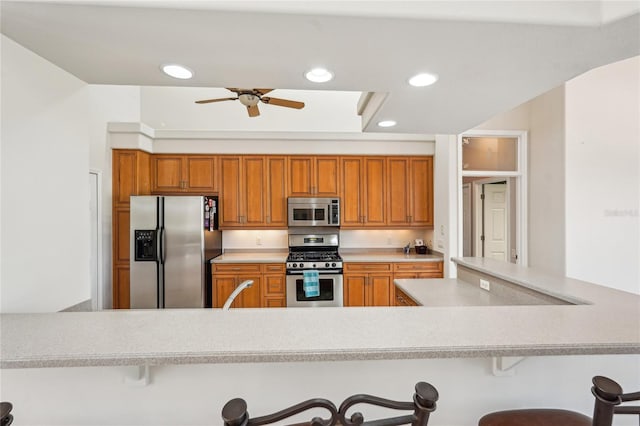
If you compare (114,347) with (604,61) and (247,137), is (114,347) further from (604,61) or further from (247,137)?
(247,137)

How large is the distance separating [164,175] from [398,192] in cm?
318

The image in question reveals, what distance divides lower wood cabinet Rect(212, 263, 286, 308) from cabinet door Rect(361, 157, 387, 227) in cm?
138

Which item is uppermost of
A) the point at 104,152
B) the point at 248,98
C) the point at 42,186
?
the point at 248,98

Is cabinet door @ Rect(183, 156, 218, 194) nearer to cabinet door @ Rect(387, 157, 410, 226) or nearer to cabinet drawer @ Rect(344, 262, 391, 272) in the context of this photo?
cabinet drawer @ Rect(344, 262, 391, 272)

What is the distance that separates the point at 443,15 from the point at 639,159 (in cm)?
375

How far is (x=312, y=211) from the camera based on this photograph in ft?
13.3

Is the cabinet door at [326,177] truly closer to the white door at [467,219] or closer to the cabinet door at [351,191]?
the cabinet door at [351,191]

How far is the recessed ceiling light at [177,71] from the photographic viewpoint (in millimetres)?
1264

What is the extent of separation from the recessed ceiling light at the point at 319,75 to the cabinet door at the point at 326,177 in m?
2.79

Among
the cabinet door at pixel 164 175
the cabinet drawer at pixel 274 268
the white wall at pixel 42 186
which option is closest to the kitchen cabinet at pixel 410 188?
the cabinet drawer at pixel 274 268

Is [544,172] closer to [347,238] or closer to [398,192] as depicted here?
[398,192]

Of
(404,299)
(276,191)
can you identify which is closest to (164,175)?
(276,191)

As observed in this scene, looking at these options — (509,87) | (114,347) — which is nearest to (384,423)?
(114,347)

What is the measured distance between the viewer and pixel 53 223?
1427mm
